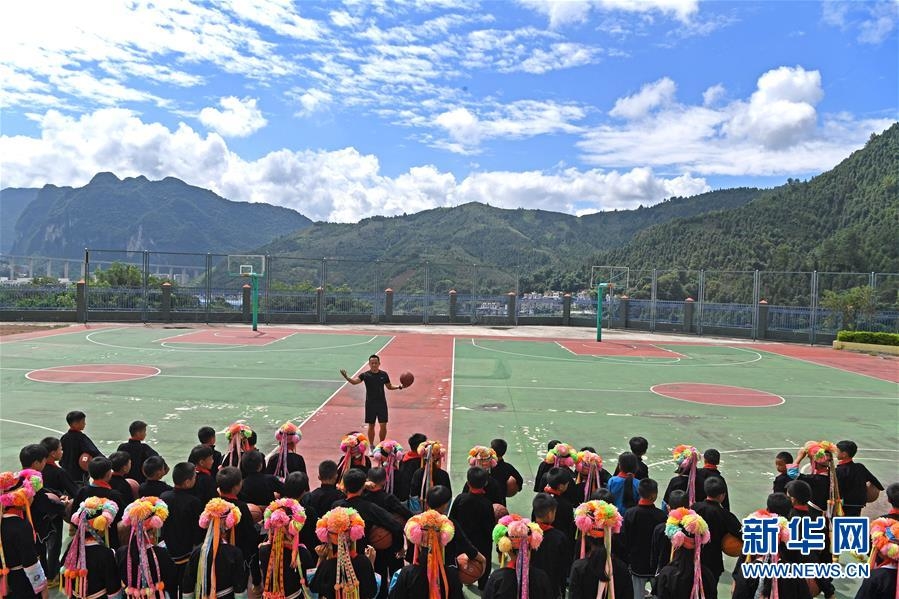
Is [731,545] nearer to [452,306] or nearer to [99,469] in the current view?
[99,469]

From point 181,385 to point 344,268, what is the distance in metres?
27.5

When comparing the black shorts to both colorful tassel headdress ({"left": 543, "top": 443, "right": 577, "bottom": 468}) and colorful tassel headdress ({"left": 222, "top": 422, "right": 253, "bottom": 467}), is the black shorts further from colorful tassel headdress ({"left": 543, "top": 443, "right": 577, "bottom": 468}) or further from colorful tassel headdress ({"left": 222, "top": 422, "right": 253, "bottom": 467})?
colorful tassel headdress ({"left": 543, "top": 443, "right": 577, "bottom": 468})

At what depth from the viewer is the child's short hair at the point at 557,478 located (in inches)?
248

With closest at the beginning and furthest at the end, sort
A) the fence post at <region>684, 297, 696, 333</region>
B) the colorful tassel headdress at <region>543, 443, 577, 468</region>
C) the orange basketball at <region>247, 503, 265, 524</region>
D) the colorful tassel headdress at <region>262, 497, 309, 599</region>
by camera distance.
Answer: the colorful tassel headdress at <region>262, 497, 309, 599</region>
the orange basketball at <region>247, 503, 265, 524</region>
the colorful tassel headdress at <region>543, 443, 577, 468</region>
the fence post at <region>684, 297, 696, 333</region>

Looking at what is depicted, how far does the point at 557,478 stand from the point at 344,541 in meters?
2.29

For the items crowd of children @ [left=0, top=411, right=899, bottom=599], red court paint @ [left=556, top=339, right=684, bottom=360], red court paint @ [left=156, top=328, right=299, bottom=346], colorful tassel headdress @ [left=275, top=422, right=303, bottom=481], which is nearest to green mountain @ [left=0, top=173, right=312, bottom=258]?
red court paint @ [left=156, top=328, right=299, bottom=346]

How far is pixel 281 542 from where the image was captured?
5172 mm

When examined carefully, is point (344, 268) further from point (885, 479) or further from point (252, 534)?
point (252, 534)

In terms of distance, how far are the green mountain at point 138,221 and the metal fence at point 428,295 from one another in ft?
389

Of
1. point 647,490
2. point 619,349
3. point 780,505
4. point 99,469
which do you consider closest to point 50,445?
point 99,469

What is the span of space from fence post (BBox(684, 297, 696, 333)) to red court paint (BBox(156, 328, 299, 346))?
22311mm

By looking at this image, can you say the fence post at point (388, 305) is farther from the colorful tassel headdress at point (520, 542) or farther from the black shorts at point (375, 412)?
the colorful tassel headdress at point (520, 542)

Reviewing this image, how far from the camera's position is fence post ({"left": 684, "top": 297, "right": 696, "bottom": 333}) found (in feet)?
127

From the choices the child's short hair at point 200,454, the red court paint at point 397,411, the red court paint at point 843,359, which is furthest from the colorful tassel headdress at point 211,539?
the red court paint at point 843,359
